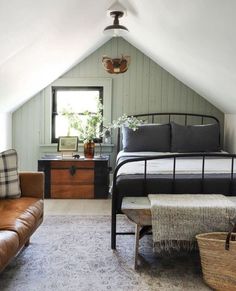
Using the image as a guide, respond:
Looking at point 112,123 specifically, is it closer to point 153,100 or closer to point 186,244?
point 153,100

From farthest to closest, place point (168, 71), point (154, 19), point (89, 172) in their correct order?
point (168, 71) → point (89, 172) → point (154, 19)

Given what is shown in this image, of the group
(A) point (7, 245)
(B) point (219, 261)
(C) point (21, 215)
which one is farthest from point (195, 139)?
(A) point (7, 245)

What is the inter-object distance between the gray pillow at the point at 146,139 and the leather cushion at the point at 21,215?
1959mm

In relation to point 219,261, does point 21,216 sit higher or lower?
higher

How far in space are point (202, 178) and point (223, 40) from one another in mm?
1124

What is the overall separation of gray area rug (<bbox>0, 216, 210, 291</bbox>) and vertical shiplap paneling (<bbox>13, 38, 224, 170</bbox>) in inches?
92.5

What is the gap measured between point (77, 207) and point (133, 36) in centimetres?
237

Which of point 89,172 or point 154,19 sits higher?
point 154,19

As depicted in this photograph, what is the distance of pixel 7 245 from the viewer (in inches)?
76.4

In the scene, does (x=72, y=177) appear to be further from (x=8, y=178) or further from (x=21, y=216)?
(x=21, y=216)

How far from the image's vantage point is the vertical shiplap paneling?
5066mm

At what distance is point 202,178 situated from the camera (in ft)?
9.05

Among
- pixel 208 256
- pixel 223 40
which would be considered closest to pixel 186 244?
pixel 208 256

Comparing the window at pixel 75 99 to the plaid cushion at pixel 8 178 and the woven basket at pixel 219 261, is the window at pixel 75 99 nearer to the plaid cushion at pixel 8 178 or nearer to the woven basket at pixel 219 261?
the plaid cushion at pixel 8 178
